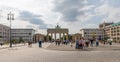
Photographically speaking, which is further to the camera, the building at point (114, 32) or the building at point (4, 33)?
the building at point (114, 32)

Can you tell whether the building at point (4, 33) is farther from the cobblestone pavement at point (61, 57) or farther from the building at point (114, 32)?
the cobblestone pavement at point (61, 57)

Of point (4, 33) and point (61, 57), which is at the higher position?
point (4, 33)

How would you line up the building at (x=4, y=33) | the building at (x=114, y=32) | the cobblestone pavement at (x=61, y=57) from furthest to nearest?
1. the building at (x=114, y=32)
2. the building at (x=4, y=33)
3. the cobblestone pavement at (x=61, y=57)

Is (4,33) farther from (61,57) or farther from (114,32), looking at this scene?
(61,57)

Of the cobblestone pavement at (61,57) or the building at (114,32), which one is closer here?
the cobblestone pavement at (61,57)

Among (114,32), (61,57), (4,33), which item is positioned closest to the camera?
(61,57)

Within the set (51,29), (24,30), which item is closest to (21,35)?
(24,30)

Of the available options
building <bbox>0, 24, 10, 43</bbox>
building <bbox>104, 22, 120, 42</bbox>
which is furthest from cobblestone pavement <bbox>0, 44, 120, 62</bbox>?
building <bbox>104, 22, 120, 42</bbox>

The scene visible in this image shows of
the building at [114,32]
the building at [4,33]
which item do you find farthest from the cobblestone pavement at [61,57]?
the building at [114,32]

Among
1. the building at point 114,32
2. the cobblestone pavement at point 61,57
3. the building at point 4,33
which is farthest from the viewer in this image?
the building at point 114,32

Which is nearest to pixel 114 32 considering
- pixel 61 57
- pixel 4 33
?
pixel 4 33

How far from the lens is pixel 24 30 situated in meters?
181

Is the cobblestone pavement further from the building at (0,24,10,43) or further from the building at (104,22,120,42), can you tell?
the building at (104,22,120,42)

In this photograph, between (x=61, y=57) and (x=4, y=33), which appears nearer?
(x=61, y=57)
